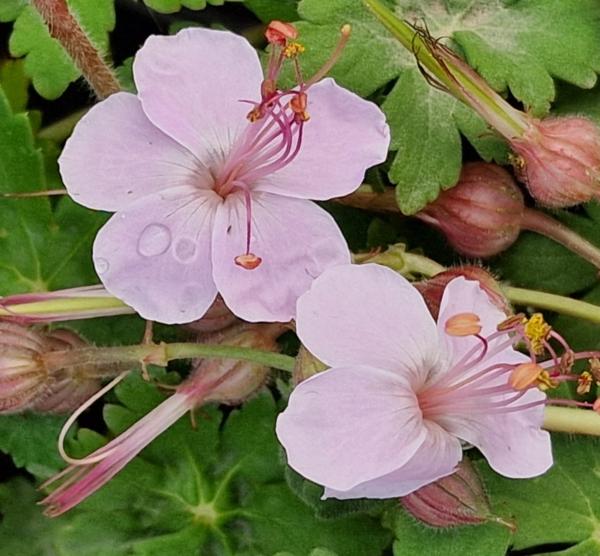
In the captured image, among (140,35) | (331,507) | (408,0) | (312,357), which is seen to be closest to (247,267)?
(312,357)

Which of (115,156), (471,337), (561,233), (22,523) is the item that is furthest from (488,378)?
(22,523)

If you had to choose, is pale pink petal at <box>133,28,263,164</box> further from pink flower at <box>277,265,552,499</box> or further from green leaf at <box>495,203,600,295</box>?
green leaf at <box>495,203,600,295</box>

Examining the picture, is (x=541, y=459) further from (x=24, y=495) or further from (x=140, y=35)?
(x=140, y=35)

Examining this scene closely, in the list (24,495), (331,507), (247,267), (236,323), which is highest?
(247,267)

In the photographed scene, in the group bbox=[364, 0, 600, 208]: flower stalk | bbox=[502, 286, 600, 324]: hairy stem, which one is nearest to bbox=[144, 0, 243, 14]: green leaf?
bbox=[364, 0, 600, 208]: flower stalk

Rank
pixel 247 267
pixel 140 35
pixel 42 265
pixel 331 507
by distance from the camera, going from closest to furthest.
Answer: pixel 247 267 → pixel 331 507 → pixel 42 265 → pixel 140 35

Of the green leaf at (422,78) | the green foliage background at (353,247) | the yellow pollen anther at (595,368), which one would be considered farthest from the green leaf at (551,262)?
the yellow pollen anther at (595,368)

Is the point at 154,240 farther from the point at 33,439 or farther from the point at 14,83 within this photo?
the point at 14,83
